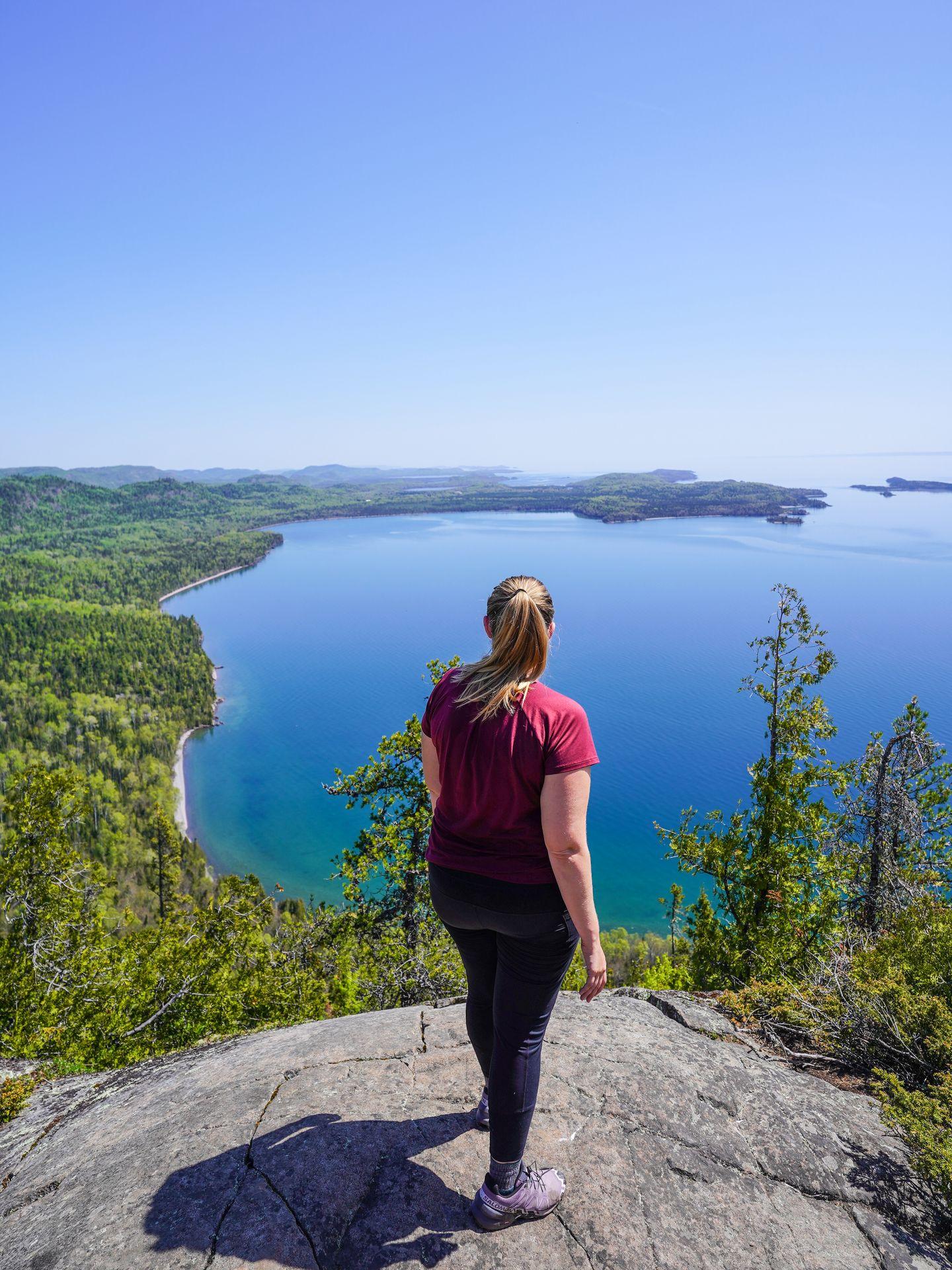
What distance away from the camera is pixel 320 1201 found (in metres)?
3.08

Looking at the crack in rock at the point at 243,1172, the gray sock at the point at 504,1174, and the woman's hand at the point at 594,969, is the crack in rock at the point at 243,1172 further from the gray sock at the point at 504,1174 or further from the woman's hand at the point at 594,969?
the woman's hand at the point at 594,969

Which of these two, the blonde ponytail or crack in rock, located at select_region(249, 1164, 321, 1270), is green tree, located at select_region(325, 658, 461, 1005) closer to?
crack in rock, located at select_region(249, 1164, 321, 1270)

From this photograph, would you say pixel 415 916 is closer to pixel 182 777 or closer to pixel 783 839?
pixel 783 839

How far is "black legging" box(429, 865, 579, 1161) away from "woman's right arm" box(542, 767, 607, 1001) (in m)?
0.09

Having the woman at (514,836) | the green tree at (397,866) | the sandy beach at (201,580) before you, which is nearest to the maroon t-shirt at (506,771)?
the woman at (514,836)

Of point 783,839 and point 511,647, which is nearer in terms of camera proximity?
point 511,647

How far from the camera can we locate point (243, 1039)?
5109mm

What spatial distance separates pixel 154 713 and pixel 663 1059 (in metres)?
89.5

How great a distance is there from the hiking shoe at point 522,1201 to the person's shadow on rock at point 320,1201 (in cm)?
13

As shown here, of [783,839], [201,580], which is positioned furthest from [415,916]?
[201,580]

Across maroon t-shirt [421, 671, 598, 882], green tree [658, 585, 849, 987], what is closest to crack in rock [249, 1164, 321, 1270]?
maroon t-shirt [421, 671, 598, 882]

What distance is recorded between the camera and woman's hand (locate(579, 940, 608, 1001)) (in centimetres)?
264

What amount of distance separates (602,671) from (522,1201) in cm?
8184

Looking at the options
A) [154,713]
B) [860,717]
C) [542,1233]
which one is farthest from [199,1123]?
[154,713]
